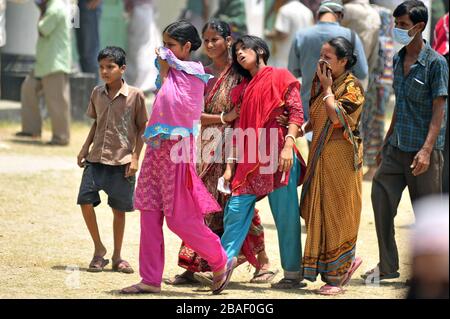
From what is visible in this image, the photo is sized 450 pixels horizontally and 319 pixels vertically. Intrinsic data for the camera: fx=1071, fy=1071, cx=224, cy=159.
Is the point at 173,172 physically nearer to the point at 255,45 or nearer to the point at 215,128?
the point at 215,128

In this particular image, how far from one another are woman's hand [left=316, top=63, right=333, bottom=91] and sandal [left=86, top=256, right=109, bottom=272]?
175 cm

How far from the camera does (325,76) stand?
18.8 ft

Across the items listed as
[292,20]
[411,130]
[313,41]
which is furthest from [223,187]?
[292,20]

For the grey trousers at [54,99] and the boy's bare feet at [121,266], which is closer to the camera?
the boy's bare feet at [121,266]

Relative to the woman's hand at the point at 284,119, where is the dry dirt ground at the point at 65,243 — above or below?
below

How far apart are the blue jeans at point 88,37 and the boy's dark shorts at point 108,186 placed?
8.04 meters

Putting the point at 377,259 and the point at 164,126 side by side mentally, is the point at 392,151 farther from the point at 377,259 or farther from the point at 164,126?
the point at 164,126

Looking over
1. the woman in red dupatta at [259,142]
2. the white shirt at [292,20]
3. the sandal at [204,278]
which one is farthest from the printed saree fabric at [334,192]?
the white shirt at [292,20]

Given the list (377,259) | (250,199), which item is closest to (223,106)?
(250,199)

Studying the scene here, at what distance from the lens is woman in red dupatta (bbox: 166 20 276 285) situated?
238 inches

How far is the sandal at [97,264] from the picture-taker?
6387 millimetres

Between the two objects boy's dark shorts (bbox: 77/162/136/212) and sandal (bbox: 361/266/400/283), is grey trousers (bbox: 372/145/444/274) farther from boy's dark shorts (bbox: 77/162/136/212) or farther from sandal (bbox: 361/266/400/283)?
boy's dark shorts (bbox: 77/162/136/212)

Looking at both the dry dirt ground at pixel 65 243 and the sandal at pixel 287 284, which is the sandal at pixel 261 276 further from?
the sandal at pixel 287 284

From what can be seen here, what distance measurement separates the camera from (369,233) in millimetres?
8156
